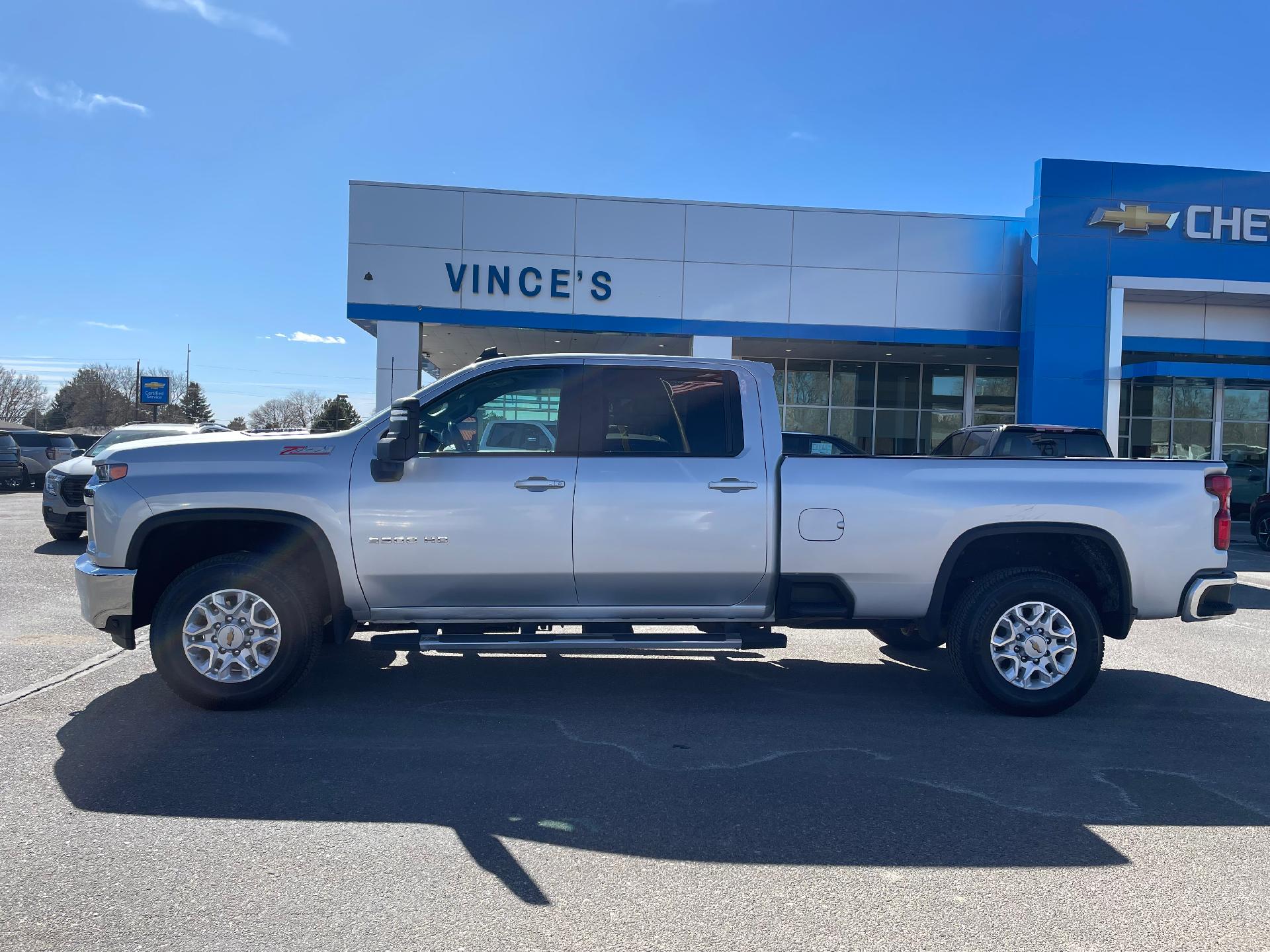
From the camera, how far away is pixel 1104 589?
5.91 metres

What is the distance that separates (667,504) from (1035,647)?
2350 millimetres

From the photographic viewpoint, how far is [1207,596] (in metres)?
5.65

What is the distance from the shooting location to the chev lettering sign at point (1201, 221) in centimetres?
2047

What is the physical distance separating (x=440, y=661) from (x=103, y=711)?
7.19 ft

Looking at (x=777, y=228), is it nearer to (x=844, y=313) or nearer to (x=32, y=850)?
(x=844, y=313)

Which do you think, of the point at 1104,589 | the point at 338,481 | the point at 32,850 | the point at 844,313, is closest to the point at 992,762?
the point at 1104,589

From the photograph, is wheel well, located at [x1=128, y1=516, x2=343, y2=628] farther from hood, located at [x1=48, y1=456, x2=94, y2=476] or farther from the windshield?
the windshield

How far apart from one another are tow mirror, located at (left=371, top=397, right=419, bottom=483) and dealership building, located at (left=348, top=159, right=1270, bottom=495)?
1527cm

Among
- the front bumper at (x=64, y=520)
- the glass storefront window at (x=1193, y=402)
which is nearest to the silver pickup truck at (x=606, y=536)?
the front bumper at (x=64, y=520)

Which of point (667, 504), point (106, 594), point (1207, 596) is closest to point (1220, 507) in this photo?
point (1207, 596)

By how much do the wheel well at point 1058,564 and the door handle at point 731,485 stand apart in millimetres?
1271

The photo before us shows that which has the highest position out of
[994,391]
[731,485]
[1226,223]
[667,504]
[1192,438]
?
[1226,223]

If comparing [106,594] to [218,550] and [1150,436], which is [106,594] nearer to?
[218,550]

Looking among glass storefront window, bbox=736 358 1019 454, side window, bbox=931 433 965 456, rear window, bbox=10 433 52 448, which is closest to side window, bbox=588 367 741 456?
side window, bbox=931 433 965 456
